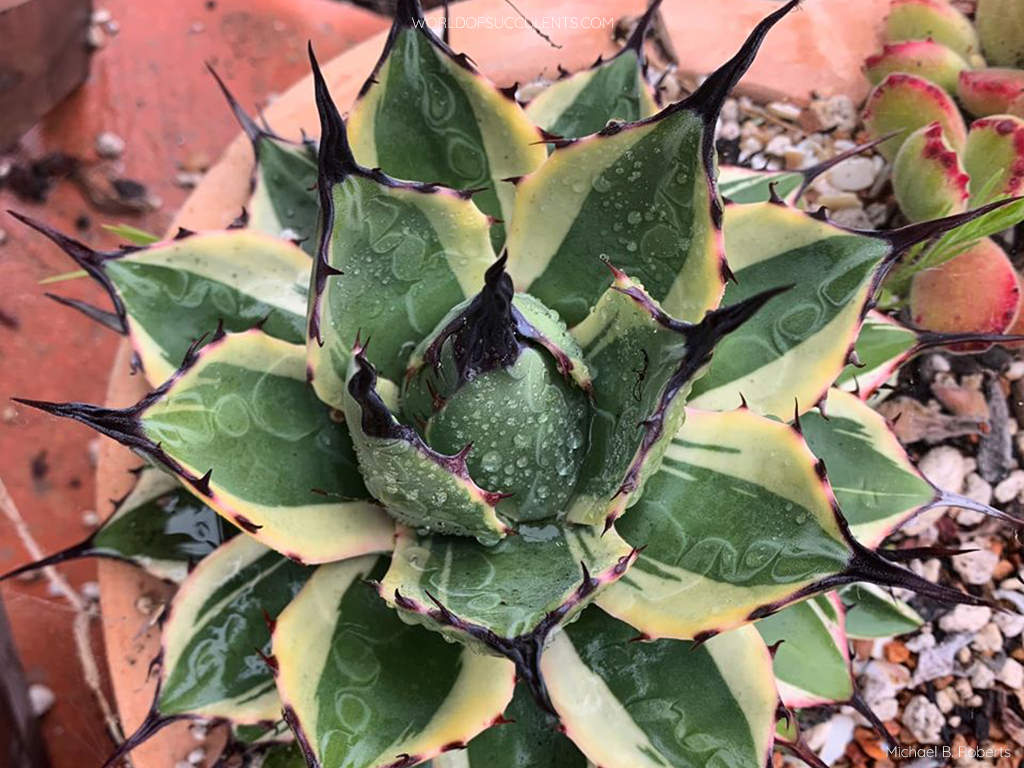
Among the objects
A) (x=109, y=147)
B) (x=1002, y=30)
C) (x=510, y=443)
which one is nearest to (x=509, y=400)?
(x=510, y=443)

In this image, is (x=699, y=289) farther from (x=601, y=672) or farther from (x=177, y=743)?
(x=177, y=743)

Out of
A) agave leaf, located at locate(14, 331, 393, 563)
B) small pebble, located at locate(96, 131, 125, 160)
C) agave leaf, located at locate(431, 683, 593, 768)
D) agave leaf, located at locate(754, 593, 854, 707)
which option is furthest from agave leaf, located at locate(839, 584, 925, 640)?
small pebble, located at locate(96, 131, 125, 160)

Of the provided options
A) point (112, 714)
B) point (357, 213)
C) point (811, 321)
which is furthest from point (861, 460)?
point (112, 714)

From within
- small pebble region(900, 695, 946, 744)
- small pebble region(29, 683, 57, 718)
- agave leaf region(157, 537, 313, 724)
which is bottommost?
small pebble region(29, 683, 57, 718)

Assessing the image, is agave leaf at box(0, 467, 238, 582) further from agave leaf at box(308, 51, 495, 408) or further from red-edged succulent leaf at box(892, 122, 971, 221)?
red-edged succulent leaf at box(892, 122, 971, 221)

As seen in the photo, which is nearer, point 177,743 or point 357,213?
point 357,213

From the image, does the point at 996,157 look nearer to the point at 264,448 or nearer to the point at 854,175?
the point at 854,175
